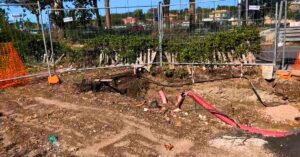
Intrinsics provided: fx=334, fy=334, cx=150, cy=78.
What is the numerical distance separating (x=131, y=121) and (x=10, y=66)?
6124 millimetres

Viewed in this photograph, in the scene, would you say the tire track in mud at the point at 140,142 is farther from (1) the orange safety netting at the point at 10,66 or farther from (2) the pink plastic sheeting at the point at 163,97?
(1) the orange safety netting at the point at 10,66

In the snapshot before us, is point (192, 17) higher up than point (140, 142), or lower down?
higher up

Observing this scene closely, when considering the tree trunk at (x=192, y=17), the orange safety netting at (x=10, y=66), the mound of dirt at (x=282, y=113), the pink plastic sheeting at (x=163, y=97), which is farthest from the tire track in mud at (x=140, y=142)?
the orange safety netting at (x=10, y=66)

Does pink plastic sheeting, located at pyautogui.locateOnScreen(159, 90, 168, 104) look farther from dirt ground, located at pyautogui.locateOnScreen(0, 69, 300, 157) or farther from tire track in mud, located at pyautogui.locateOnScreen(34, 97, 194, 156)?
tire track in mud, located at pyautogui.locateOnScreen(34, 97, 194, 156)

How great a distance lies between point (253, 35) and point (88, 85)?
202 inches

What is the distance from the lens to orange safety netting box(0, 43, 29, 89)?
11055mm

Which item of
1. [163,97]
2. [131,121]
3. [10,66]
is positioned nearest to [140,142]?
[131,121]

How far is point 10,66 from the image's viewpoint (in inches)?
456

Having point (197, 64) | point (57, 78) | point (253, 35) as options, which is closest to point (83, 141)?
point (57, 78)

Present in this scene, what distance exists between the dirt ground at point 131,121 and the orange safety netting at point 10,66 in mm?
687

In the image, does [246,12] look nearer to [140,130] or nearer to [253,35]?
[253,35]

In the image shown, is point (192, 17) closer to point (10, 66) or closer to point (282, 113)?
point (282, 113)

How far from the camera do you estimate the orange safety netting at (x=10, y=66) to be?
36.3ft

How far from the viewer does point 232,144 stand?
21.5 feet
